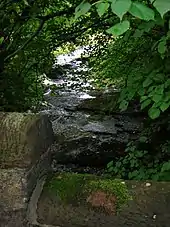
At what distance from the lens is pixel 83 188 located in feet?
5.47

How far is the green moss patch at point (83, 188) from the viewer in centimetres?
162

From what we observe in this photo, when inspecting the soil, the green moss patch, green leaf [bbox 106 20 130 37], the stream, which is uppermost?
green leaf [bbox 106 20 130 37]

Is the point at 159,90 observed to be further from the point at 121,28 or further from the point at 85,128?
the point at 85,128

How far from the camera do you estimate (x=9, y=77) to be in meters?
4.47

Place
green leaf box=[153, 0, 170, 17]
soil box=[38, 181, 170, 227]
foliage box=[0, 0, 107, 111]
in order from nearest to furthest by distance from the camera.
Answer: green leaf box=[153, 0, 170, 17]
soil box=[38, 181, 170, 227]
foliage box=[0, 0, 107, 111]

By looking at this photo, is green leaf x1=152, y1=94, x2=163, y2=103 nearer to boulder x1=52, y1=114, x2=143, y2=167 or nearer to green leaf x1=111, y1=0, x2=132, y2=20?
green leaf x1=111, y1=0, x2=132, y2=20

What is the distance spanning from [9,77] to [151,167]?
1.99 meters

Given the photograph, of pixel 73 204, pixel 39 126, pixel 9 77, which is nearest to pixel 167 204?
pixel 73 204

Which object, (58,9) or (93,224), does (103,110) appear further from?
(93,224)

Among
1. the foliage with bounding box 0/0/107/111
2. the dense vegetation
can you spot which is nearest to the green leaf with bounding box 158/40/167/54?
the dense vegetation

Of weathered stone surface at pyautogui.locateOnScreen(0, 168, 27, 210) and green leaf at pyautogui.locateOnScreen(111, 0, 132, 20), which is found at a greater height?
green leaf at pyautogui.locateOnScreen(111, 0, 132, 20)

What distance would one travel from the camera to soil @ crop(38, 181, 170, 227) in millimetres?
1546

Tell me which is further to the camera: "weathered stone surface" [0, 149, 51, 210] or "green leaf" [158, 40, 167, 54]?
"green leaf" [158, 40, 167, 54]

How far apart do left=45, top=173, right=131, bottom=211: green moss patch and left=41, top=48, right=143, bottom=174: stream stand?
10.4 feet
